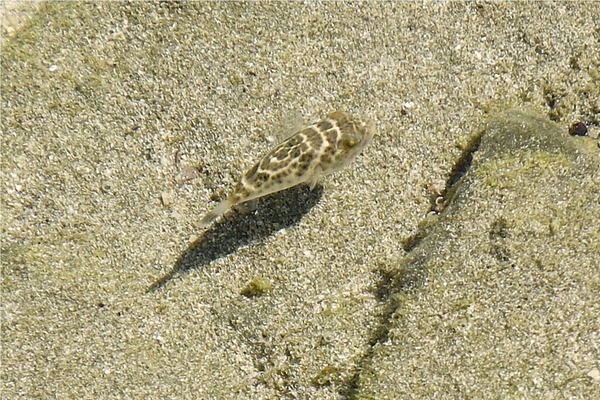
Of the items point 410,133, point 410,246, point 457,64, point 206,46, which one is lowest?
point 410,246

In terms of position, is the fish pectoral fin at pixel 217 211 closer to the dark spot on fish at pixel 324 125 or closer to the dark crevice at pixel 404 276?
the dark spot on fish at pixel 324 125

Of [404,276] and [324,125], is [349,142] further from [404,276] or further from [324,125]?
[404,276]

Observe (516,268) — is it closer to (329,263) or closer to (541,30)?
(329,263)

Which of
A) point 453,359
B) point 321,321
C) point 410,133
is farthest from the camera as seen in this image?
point 410,133

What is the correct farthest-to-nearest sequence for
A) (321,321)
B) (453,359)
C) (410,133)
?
(410,133) → (321,321) → (453,359)

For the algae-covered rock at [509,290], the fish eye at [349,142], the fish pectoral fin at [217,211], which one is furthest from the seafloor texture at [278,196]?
the fish eye at [349,142]

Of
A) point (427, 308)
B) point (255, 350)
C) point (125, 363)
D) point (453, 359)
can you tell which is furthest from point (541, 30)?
point (125, 363)
